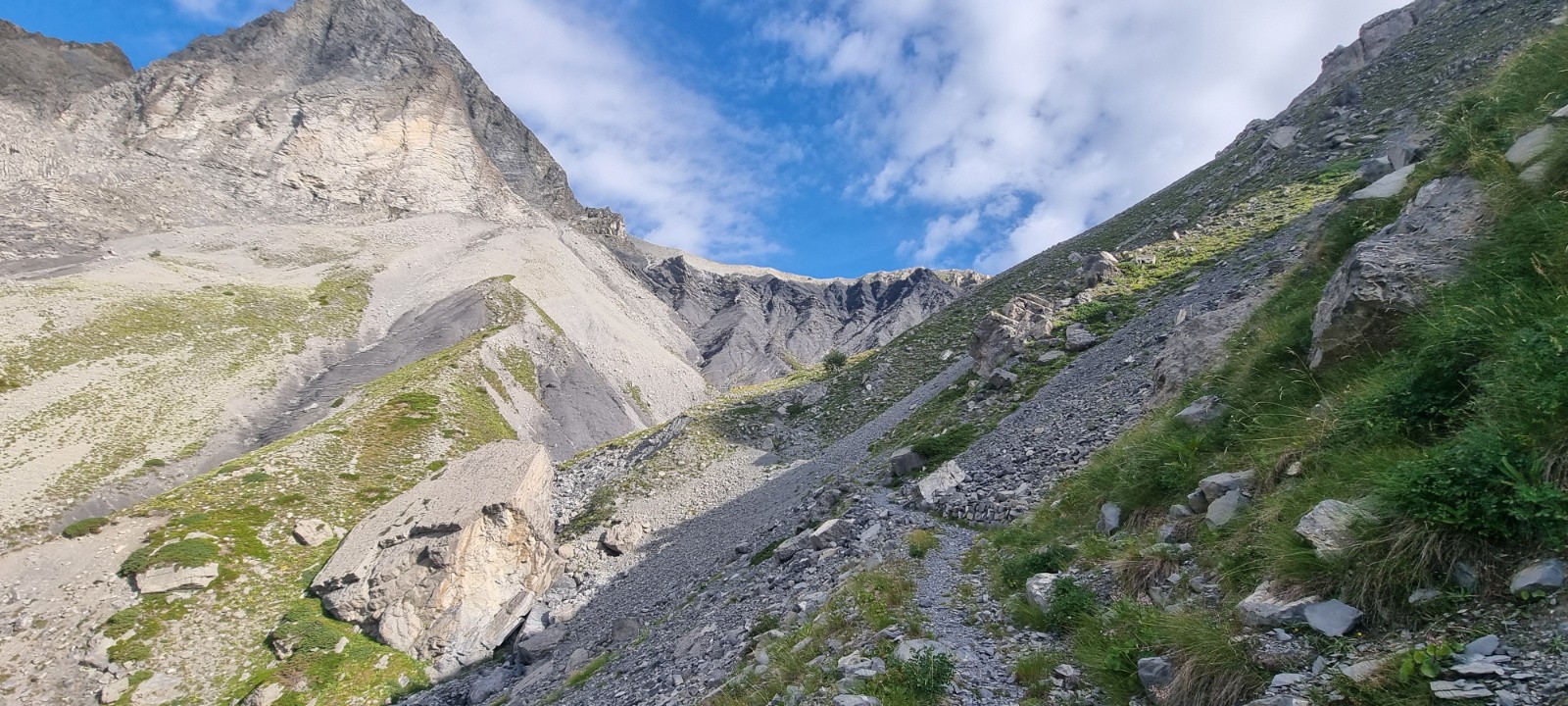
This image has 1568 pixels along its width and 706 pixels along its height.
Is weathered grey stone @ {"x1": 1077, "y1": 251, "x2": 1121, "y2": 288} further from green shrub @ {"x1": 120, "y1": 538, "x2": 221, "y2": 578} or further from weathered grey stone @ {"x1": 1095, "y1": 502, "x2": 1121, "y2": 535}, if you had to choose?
green shrub @ {"x1": 120, "y1": 538, "x2": 221, "y2": 578}

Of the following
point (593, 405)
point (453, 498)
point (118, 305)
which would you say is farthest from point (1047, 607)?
point (118, 305)

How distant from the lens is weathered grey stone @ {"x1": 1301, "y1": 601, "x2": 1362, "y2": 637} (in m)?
4.15

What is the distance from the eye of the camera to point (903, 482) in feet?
62.1

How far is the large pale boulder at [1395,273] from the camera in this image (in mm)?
7242

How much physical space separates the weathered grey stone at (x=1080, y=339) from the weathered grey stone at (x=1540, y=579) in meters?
21.0

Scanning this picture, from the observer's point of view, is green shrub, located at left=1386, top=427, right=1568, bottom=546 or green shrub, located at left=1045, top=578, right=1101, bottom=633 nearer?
green shrub, located at left=1386, top=427, right=1568, bottom=546

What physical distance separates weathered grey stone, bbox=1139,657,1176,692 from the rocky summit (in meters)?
0.03

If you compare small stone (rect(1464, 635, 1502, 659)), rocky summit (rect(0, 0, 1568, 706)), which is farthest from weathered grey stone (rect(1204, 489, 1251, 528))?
small stone (rect(1464, 635, 1502, 659))

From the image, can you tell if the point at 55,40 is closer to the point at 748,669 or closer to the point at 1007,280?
the point at 1007,280

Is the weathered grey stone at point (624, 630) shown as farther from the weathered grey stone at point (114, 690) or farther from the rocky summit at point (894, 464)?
the weathered grey stone at point (114, 690)

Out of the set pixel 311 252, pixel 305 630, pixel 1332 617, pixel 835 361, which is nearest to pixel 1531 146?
pixel 1332 617

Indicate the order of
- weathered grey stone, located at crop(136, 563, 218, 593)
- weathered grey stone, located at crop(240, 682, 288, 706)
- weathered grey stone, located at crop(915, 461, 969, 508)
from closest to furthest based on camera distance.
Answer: weathered grey stone, located at crop(915, 461, 969, 508)
weathered grey stone, located at crop(240, 682, 288, 706)
weathered grey stone, located at crop(136, 563, 218, 593)

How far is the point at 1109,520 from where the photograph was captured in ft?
28.3

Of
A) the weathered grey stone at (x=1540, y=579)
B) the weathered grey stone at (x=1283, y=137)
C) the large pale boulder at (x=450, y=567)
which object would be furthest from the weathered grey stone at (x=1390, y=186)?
the weathered grey stone at (x=1283, y=137)
